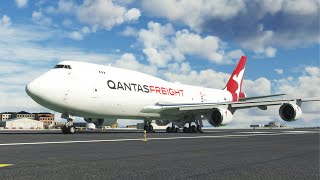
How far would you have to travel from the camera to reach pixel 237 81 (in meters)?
47.6

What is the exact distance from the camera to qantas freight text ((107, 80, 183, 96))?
95.3 ft

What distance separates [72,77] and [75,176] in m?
20.6

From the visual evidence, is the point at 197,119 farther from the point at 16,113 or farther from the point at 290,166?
the point at 16,113

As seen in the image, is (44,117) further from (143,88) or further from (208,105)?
(208,105)

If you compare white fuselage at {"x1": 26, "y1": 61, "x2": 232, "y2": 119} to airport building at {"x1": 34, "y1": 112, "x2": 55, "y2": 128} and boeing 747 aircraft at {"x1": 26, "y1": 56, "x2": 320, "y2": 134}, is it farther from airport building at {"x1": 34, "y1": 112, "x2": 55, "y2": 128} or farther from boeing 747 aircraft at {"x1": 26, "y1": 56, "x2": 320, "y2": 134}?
airport building at {"x1": 34, "y1": 112, "x2": 55, "y2": 128}

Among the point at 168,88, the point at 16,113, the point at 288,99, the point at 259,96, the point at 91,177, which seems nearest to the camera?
the point at 91,177

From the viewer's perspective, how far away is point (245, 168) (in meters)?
7.36

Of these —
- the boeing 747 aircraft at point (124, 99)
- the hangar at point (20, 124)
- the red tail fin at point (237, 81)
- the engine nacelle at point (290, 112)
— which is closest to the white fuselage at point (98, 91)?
the boeing 747 aircraft at point (124, 99)

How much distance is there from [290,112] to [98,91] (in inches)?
584

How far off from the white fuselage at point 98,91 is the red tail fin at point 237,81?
1275 cm

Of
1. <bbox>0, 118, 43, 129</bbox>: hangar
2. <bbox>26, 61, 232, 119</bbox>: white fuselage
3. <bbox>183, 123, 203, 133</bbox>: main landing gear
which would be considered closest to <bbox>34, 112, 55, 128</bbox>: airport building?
<bbox>0, 118, 43, 129</bbox>: hangar

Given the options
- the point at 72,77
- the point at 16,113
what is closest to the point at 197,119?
the point at 72,77

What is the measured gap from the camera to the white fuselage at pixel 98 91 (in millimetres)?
25156

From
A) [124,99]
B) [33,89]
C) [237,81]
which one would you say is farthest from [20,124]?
[33,89]
